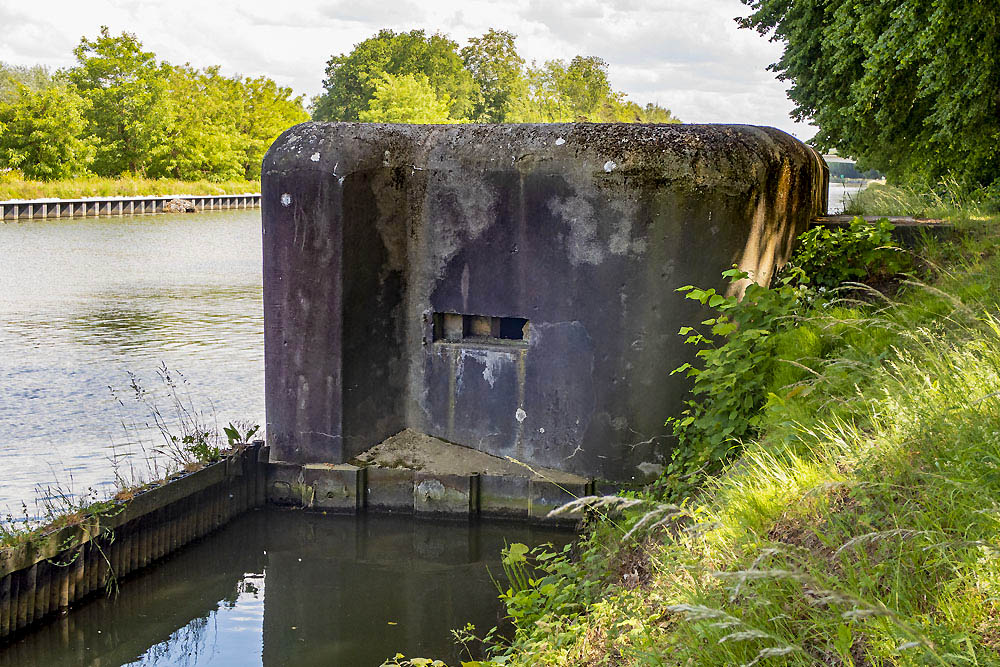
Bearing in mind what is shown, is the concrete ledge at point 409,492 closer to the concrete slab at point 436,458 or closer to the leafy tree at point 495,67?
the concrete slab at point 436,458

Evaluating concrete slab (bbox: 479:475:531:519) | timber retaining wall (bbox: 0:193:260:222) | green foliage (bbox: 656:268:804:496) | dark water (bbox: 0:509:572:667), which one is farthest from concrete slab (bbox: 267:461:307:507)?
timber retaining wall (bbox: 0:193:260:222)

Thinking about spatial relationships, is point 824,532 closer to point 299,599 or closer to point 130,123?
point 299,599

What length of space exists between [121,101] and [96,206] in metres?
13.4

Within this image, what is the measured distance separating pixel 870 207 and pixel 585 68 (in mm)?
88594

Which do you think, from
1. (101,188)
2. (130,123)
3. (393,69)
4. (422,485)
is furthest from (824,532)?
(393,69)

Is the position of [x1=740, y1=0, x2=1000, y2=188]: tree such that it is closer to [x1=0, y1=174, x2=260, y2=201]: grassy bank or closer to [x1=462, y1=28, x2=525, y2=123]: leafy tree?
[x1=0, y1=174, x2=260, y2=201]: grassy bank

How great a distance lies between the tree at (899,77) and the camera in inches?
357

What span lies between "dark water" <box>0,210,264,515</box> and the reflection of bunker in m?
2.60

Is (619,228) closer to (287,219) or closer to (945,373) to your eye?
Result: (287,219)

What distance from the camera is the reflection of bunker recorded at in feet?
23.2

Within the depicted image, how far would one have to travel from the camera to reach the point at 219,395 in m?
11.7

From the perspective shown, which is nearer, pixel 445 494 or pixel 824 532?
pixel 824 532

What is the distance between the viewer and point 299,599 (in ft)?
22.4

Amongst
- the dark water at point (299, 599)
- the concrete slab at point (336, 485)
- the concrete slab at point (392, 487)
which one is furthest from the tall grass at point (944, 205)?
the concrete slab at point (336, 485)
